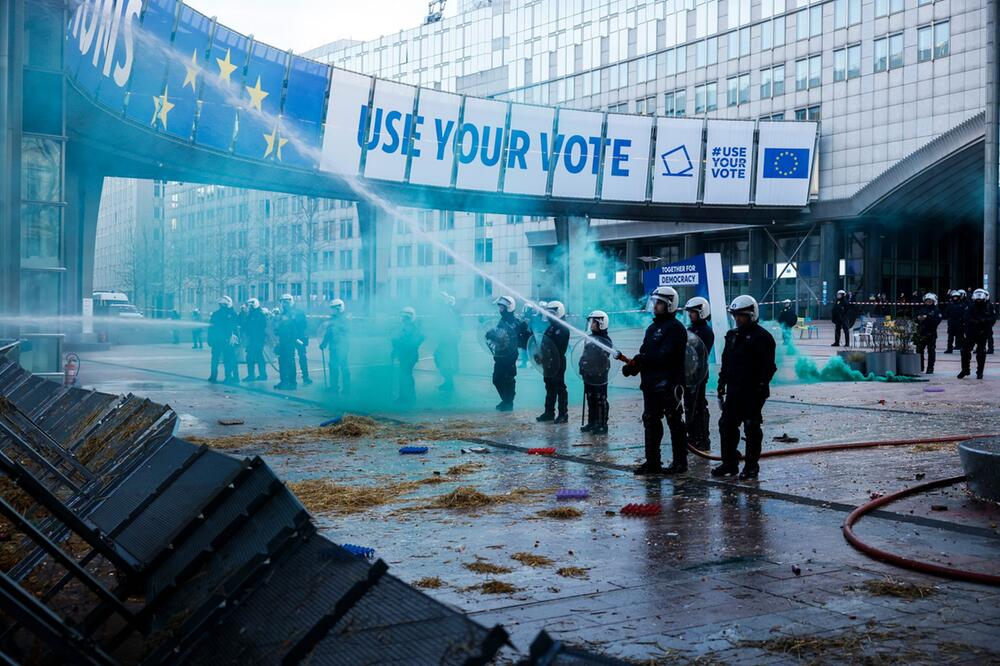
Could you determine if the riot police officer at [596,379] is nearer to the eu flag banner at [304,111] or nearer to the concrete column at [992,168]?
the eu flag banner at [304,111]

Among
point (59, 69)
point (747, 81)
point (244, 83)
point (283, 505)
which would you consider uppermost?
point (747, 81)

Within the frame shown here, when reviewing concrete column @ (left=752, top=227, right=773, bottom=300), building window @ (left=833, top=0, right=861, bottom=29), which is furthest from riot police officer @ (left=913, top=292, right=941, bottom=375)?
concrete column @ (left=752, top=227, right=773, bottom=300)

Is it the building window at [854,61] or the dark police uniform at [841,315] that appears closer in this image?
the dark police uniform at [841,315]

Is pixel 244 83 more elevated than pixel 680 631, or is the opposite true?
pixel 244 83

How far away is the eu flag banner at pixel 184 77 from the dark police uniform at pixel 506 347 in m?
12.1

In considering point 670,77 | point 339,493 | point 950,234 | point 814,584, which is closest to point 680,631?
point 814,584

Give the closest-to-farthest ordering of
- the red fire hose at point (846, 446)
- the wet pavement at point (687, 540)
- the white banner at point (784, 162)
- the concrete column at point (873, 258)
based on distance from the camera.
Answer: the wet pavement at point (687, 540), the red fire hose at point (846, 446), the white banner at point (784, 162), the concrete column at point (873, 258)

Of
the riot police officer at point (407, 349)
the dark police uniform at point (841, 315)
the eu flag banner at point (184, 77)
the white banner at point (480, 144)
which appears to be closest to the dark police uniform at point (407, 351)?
the riot police officer at point (407, 349)

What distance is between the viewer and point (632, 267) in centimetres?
7188

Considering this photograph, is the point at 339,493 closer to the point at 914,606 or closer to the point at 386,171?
the point at 914,606

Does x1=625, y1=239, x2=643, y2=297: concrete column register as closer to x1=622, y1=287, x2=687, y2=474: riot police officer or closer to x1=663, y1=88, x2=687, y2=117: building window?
x1=663, y1=88, x2=687, y2=117: building window

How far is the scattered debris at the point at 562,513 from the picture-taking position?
833 centimetres

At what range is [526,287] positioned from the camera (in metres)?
79.6

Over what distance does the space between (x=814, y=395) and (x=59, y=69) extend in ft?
49.0
